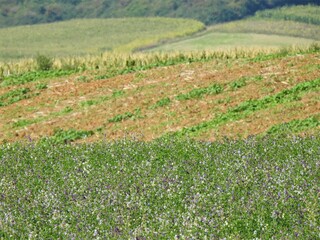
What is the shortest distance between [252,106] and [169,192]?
41.6 ft

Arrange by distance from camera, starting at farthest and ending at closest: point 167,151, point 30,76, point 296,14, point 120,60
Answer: point 296,14 → point 120,60 → point 30,76 → point 167,151

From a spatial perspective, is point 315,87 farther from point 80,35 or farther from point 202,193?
point 80,35

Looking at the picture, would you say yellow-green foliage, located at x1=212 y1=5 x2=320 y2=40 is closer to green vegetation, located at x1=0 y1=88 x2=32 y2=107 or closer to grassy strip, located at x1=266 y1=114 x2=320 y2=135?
green vegetation, located at x1=0 y1=88 x2=32 y2=107

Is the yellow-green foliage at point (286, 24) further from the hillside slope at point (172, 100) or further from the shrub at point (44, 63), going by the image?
the hillside slope at point (172, 100)

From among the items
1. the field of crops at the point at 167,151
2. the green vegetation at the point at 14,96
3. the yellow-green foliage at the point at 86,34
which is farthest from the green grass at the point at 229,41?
the green vegetation at the point at 14,96

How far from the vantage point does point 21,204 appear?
1462cm

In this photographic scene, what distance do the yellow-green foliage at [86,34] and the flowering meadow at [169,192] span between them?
259 feet

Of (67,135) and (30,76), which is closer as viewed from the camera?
(67,135)

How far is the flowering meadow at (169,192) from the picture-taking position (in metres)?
12.5

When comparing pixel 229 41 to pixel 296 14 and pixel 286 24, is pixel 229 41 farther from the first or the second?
pixel 296 14

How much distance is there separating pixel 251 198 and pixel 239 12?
114 metres

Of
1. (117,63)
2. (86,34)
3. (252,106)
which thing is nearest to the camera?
(252,106)

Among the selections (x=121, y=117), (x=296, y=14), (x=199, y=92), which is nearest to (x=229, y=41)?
(x=296, y=14)

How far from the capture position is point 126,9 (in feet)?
479
